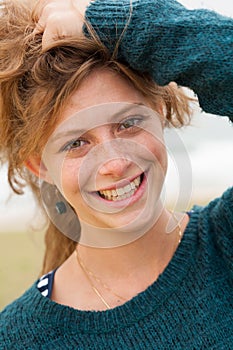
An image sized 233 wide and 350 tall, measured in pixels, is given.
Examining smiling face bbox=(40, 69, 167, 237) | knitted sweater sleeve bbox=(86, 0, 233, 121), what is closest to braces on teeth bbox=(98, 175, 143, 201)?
smiling face bbox=(40, 69, 167, 237)

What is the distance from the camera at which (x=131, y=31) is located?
4.59ft

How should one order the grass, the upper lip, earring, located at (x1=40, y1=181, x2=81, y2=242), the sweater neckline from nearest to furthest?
the upper lip, the sweater neckline, earring, located at (x1=40, y1=181, x2=81, y2=242), the grass

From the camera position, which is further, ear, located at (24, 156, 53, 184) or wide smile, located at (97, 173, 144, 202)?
ear, located at (24, 156, 53, 184)

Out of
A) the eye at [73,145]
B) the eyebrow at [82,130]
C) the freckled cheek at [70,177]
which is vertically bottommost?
the freckled cheek at [70,177]

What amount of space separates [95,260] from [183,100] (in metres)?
0.45

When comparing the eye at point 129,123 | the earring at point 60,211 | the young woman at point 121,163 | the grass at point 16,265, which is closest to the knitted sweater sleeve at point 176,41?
the young woman at point 121,163

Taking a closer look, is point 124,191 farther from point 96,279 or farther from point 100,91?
point 96,279

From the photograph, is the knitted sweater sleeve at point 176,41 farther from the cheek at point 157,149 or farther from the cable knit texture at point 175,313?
the cable knit texture at point 175,313

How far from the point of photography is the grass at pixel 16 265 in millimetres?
3723

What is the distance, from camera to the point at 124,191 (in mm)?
1482

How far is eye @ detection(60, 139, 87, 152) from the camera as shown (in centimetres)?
151

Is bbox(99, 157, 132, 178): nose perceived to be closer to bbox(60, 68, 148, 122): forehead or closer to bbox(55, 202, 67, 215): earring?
bbox(60, 68, 148, 122): forehead

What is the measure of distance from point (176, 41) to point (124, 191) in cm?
33

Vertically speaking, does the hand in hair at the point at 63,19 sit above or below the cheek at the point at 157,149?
above
